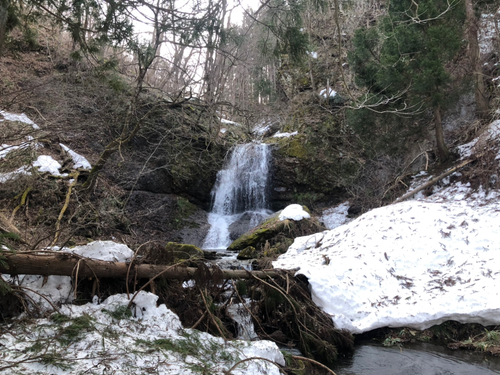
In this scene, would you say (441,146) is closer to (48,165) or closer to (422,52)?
(422,52)

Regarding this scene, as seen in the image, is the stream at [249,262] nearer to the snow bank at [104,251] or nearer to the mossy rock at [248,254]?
the mossy rock at [248,254]

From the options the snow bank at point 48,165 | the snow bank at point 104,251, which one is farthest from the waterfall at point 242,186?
the snow bank at point 104,251

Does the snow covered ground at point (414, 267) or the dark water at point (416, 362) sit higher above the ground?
the snow covered ground at point (414, 267)

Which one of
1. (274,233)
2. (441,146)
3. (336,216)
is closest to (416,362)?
(274,233)

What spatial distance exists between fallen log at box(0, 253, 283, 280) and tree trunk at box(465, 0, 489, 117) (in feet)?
32.7

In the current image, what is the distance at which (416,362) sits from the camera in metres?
4.17

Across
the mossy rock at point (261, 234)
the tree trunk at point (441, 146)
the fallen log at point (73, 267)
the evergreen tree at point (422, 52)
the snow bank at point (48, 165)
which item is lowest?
the mossy rock at point (261, 234)

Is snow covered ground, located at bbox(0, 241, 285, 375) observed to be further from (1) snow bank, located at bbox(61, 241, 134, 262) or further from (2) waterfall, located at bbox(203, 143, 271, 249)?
(2) waterfall, located at bbox(203, 143, 271, 249)

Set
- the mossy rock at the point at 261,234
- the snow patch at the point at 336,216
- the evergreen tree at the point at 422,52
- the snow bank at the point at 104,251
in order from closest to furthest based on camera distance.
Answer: the snow bank at the point at 104,251
the evergreen tree at the point at 422,52
the mossy rock at the point at 261,234
the snow patch at the point at 336,216

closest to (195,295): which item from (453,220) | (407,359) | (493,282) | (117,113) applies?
(407,359)

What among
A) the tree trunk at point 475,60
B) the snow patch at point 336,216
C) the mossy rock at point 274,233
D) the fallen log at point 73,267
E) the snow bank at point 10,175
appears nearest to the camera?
the fallen log at point 73,267

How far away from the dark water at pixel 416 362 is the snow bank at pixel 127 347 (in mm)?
1491

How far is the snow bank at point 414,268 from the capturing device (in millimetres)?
4773

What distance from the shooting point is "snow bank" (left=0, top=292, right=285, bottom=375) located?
233cm
